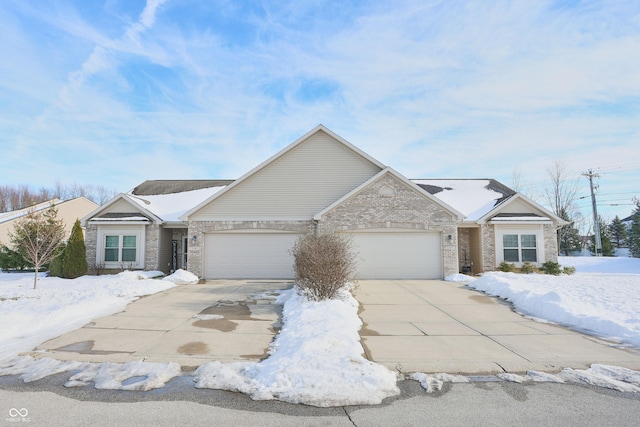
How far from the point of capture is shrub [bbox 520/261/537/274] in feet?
55.0

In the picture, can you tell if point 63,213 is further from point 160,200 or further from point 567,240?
point 567,240

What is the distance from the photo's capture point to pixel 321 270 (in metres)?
9.03

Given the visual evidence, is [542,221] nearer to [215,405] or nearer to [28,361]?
[215,405]

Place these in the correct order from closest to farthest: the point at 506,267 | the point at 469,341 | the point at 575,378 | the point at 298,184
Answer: the point at 575,378 → the point at 469,341 → the point at 298,184 → the point at 506,267

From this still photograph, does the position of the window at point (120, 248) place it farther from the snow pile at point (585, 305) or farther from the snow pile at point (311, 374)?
the snow pile at point (585, 305)

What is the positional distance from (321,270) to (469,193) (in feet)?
46.8

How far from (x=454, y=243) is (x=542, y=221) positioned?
5.21 metres

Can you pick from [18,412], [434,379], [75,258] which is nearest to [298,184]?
[75,258]

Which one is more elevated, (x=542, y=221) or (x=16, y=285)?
(x=542, y=221)

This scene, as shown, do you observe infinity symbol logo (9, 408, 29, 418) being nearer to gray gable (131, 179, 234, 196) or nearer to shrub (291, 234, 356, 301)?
shrub (291, 234, 356, 301)

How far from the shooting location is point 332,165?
16.8 meters

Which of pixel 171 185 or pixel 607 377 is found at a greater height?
pixel 171 185

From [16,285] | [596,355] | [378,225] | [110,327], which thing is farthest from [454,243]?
[16,285]

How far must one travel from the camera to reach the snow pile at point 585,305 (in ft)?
23.7
